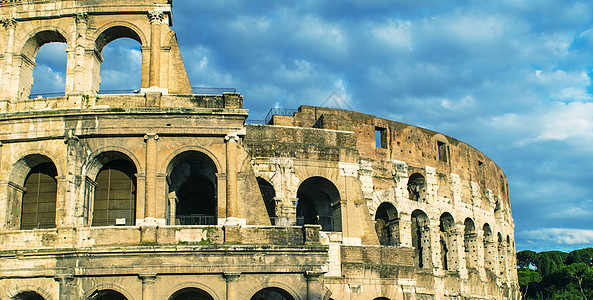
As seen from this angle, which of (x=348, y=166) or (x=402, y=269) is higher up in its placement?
(x=348, y=166)

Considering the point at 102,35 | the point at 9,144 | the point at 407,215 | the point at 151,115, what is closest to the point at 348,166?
the point at 407,215

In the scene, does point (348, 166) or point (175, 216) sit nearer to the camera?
point (175, 216)

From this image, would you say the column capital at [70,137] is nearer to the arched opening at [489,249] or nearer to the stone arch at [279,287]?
the stone arch at [279,287]

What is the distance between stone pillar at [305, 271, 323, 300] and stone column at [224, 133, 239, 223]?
9.97 ft

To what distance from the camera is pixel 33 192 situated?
22.9m

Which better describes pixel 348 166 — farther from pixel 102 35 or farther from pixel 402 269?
pixel 102 35

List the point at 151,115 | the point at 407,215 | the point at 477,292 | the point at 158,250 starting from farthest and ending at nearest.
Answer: the point at 477,292 < the point at 407,215 < the point at 151,115 < the point at 158,250

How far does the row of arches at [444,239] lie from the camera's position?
30.8 metres

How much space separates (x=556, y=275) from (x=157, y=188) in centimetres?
4747

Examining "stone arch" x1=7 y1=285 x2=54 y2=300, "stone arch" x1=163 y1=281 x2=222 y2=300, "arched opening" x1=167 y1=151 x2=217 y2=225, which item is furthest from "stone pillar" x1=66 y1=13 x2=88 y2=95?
"stone arch" x1=163 y1=281 x2=222 y2=300

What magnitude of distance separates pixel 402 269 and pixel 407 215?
4.23 meters

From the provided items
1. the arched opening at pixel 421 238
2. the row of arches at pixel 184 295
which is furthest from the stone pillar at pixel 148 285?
the arched opening at pixel 421 238

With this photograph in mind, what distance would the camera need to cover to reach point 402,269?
88.5 feet

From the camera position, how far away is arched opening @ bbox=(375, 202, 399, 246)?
99.6 ft
